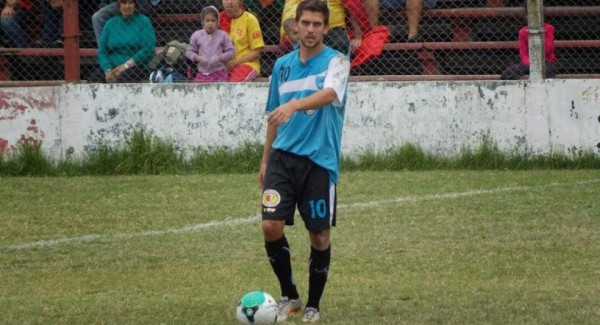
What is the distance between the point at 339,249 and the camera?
32.9ft

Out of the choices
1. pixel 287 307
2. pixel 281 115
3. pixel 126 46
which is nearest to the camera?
pixel 281 115

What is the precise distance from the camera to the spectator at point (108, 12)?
49.4ft

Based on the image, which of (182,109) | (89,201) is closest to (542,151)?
(182,109)

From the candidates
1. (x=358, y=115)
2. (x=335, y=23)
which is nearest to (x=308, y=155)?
(x=335, y=23)

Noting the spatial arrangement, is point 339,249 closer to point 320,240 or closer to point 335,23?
point 320,240

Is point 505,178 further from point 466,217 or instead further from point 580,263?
point 580,263

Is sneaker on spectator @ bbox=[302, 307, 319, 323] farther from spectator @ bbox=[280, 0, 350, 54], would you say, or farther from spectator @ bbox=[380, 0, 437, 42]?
spectator @ bbox=[380, 0, 437, 42]

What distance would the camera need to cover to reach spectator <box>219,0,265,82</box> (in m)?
14.7

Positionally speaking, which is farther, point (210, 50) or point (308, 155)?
point (210, 50)

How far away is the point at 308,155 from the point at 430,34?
759 centimetres

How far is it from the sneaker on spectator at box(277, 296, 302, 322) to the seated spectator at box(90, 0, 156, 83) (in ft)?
25.1

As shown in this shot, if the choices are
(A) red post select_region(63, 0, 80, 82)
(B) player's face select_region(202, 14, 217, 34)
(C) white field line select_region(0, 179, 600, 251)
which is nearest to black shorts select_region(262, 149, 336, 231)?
(C) white field line select_region(0, 179, 600, 251)

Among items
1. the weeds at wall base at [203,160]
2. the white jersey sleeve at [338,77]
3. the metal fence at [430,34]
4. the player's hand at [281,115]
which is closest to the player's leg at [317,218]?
the white jersey sleeve at [338,77]

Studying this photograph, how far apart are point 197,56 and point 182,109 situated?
64 centimetres
